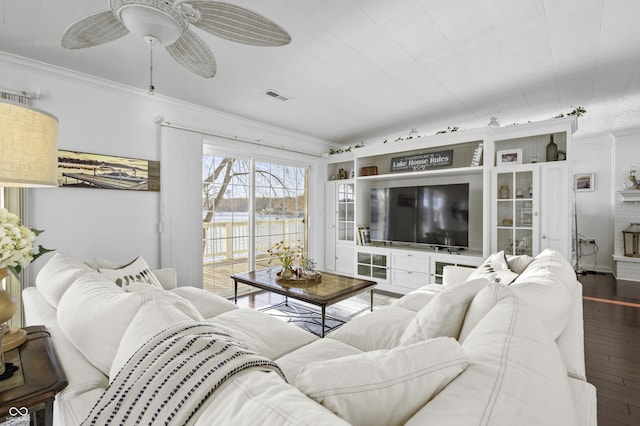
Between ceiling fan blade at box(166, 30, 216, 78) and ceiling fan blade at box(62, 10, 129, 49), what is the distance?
10.1 inches

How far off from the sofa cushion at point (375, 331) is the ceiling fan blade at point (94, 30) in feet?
6.83

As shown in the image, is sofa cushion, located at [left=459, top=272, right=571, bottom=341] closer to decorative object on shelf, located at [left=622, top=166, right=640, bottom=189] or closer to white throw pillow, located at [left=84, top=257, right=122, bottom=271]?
white throw pillow, located at [left=84, top=257, right=122, bottom=271]

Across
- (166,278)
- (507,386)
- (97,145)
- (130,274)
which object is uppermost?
(97,145)

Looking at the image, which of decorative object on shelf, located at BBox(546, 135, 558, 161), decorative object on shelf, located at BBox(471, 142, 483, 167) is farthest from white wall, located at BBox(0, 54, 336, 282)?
decorative object on shelf, located at BBox(546, 135, 558, 161)

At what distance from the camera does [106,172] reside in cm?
321

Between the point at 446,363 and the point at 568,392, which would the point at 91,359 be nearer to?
the point at 446,363

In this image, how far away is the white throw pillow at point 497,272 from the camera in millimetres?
2100

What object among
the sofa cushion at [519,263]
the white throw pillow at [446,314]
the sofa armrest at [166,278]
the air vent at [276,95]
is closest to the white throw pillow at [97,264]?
the sofa armrest at [166,278]

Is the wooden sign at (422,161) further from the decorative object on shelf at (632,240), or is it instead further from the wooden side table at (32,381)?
the wooden side table at (32,381)

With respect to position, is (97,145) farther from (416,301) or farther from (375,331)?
(416,301)

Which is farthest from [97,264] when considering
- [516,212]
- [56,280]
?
[516,212]

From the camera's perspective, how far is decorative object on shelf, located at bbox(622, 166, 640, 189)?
5242 mm

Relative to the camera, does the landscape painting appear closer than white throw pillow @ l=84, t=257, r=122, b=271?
No

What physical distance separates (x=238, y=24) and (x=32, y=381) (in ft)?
5.58
